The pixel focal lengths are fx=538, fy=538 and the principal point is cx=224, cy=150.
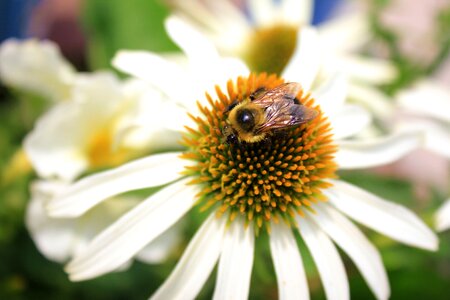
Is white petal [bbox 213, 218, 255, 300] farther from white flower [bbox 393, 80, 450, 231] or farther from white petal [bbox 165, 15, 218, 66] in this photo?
white flower [bbox 393, 80, 450, 231]

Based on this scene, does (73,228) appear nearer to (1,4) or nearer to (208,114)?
(208,114)

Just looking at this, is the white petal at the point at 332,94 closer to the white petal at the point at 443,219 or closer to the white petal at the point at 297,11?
the white petal at the point at 443,219

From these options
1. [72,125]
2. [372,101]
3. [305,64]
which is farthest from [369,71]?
[72,125]

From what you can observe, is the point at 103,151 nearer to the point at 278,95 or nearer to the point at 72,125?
the point at 72,125

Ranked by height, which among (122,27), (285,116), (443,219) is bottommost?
(443,219)

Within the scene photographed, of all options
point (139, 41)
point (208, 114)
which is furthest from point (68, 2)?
point (208, 114)

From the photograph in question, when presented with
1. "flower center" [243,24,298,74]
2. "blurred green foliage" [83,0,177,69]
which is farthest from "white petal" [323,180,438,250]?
"blurred green foliage" [83,0,177,69]
